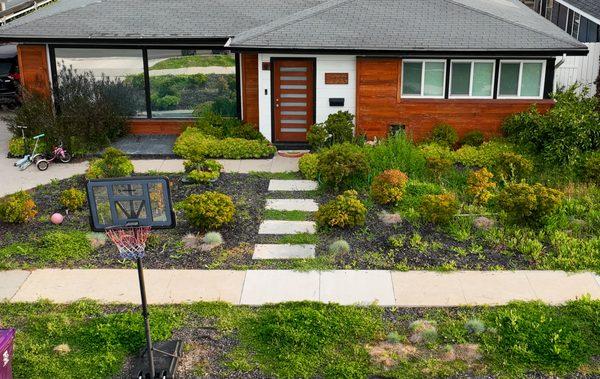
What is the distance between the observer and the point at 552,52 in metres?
16.1

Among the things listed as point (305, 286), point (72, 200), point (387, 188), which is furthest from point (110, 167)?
point (305, 286)

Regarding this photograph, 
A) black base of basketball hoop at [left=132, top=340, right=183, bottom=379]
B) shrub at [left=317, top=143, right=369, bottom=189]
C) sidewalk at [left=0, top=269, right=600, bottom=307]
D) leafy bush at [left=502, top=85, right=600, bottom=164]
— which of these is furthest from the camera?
leafy bush at [left=502, top=85, right=600, bottom=164]

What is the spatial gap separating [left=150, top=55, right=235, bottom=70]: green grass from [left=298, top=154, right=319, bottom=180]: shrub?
400 cm

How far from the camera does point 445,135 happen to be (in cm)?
1652

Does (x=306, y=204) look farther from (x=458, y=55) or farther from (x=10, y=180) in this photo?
(x=10, y=180)

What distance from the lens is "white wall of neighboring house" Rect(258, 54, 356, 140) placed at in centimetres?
1680

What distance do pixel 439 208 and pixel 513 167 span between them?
9.20ft

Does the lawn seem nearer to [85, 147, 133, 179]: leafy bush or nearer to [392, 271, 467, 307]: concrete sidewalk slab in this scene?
[392, 271, 467, 307]: concrete sidewalk slab

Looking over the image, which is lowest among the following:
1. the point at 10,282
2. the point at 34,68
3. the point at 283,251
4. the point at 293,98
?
the point at 10,282

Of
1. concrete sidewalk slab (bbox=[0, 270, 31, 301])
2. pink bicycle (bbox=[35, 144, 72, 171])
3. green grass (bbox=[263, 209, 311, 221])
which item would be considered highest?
pink bicycle (bbox=[35, 144, 72, 171])

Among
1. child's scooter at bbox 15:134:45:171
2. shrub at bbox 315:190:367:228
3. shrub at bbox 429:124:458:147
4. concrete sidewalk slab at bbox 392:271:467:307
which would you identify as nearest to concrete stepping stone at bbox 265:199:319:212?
shrub at bbox 315:190:367:228

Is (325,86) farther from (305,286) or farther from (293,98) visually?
(305,286)

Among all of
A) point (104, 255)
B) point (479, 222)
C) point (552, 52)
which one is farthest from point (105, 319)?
point (552, 52)

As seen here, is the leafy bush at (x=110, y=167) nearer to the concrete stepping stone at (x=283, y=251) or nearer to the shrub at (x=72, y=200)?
the shrub at (x=72, y=200)
